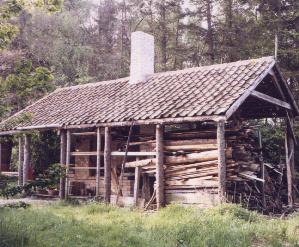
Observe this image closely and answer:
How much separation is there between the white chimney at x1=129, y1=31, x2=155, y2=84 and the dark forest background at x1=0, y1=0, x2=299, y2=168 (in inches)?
130

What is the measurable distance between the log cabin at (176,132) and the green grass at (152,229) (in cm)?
130

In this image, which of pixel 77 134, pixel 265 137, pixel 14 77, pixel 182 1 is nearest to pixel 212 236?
pixel 14 77

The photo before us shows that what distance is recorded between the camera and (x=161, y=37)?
1167 inches

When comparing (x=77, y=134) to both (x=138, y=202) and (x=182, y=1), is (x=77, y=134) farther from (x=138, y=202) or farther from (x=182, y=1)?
(x=182, y=1)

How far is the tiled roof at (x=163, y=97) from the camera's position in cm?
1203

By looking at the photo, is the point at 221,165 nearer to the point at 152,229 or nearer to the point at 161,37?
the point at 152,229

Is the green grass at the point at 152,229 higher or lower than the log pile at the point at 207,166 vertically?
lower

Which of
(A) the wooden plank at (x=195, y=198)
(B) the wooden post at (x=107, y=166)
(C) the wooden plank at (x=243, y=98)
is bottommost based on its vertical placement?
(A) the wooden plank at (x=195, y=198)

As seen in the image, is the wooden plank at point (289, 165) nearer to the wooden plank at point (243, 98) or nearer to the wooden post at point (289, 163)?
the wooden post at point (289, 163)

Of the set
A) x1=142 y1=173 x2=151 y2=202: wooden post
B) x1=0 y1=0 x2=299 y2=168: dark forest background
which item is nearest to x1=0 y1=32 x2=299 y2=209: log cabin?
x1=142 y1=173 x2=151 y2=202: wooden post

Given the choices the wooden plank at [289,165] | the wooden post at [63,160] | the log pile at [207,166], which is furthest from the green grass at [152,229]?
the wooden post at [63,160]

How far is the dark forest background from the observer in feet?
68.4

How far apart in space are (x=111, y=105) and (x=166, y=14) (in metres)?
18.0

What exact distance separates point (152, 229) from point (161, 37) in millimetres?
22548
